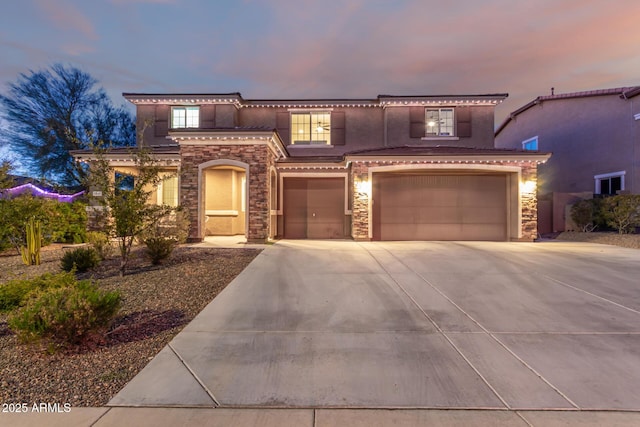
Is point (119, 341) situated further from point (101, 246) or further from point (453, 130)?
point (453, 130)

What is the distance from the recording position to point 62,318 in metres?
3.49

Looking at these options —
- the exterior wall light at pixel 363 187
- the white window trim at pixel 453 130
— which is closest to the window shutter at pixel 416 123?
the white window trim at pixel 453 130

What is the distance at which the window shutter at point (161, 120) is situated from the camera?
16.7 meters

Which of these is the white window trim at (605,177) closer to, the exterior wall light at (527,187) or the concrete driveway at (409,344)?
the exterior wall light at (527,187)

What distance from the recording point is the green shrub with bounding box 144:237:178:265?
7.78 metres

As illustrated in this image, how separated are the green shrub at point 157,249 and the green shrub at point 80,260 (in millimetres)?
1305

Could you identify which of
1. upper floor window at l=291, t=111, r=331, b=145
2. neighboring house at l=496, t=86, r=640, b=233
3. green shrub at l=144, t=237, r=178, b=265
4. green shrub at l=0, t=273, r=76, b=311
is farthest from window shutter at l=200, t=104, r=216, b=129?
neighboring house at l=496, t=86, r=640, b=233

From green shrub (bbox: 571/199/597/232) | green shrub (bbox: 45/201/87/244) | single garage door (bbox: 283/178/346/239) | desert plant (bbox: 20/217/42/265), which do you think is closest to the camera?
desert plant (bbox: 20/217/42/265)

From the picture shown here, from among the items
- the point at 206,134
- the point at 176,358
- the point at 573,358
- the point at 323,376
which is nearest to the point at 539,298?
the point at 573,358

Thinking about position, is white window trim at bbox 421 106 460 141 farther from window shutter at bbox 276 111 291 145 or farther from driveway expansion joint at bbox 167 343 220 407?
driveway expansion joint at bbox 167 343 220 407

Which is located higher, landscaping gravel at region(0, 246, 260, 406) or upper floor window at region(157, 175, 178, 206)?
upper floor window at region(157, 175, 178, 206)

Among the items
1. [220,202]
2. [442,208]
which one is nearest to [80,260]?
[220,202]

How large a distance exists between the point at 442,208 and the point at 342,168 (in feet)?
15.7

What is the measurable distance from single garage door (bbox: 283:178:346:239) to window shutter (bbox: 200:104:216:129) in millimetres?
5538
